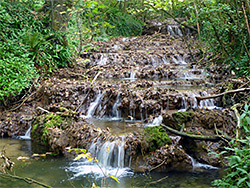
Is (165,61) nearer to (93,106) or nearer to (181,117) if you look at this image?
(93,106)

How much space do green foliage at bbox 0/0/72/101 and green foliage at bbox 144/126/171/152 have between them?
190 inches

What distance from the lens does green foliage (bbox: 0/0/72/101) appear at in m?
8.06

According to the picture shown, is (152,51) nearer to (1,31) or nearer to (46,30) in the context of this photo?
(46,30)

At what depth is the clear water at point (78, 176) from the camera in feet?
14.2

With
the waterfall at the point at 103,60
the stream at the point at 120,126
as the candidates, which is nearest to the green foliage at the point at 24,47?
the stream at the point at 120,126

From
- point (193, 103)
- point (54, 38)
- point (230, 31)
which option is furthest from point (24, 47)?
point (230, 31)

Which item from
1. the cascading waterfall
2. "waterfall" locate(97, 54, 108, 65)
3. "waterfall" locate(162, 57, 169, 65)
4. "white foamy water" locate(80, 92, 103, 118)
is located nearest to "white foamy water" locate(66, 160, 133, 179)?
"white foamy water" locate(80, 92, 103, 118)

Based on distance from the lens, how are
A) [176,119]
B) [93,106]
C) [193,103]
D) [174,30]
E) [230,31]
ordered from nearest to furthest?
[176,119]
[193,103]
[93,106]
[230,31]
[174,30]

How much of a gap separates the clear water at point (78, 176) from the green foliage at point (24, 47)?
3.32 meters

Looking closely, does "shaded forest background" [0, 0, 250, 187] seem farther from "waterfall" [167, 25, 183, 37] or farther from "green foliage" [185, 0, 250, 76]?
"waterfall" [167, 25, 183, 37]

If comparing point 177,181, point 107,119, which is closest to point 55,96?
point 107,119

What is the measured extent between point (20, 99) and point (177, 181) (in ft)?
19.4

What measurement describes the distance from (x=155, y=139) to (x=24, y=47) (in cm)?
626

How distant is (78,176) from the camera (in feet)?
15.3
